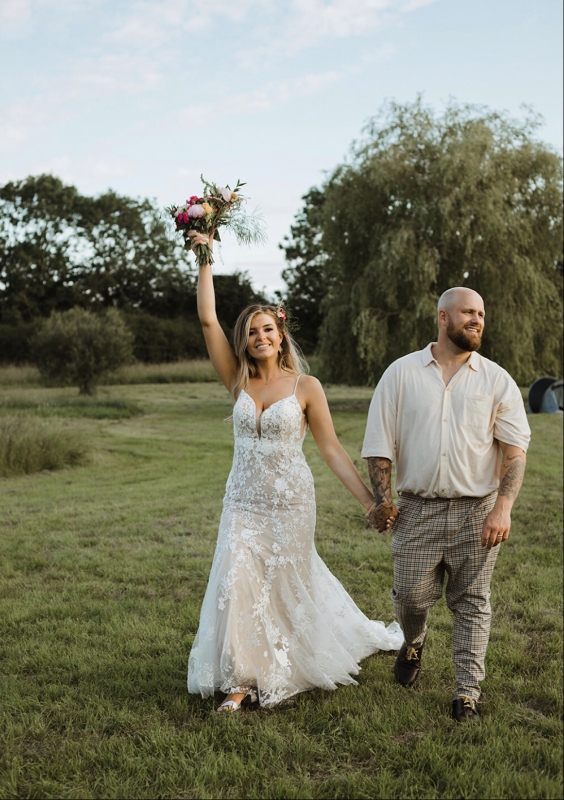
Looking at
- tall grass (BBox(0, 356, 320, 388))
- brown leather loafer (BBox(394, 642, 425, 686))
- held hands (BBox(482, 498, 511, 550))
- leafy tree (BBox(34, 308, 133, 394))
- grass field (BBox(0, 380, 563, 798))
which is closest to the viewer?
grass field (BBox(0, 380, 563, 798))

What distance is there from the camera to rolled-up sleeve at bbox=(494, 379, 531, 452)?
12.6 ft

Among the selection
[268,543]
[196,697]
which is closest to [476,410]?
[268,543]

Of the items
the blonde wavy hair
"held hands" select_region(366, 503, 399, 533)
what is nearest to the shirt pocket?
"held hands" select_region(366, 503, 399, 533)

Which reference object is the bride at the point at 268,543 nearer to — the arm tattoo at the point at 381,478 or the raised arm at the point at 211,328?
the raised arm at the point at 211,328

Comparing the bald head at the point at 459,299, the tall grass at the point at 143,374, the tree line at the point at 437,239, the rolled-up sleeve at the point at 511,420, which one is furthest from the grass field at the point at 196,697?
the tall grass at the point at 143,374

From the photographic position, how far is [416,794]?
321cm

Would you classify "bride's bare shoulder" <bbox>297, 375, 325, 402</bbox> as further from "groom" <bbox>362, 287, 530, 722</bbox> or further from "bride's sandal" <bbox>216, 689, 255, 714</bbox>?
"bride's sandal" <bbox>216, 689, 255, 714</bbox>

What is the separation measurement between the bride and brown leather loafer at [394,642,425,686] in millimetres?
267

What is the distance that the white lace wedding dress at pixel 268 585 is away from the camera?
405cm

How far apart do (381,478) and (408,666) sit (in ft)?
3.79

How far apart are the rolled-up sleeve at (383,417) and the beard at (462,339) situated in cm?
34

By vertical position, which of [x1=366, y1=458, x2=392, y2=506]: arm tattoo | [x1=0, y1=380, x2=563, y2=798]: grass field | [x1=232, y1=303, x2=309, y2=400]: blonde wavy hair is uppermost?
[x1=232, y1=303, x2=309, y2=400]: blonde wavy hair

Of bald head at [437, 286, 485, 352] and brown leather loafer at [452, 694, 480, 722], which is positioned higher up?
bald head at [437, 286, 485, 352]

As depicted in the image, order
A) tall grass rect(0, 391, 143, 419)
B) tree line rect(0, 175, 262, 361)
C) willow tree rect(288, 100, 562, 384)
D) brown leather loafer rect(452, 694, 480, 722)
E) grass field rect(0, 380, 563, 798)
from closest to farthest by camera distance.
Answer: grass field rect(0, 380, 563, 798), brown leather loafer rect(452, 694, 480, 722), tall grass rect(0, 391, 143, 419), willow tree rect(288, 100, 562, 384), tree line rect(0, 175, 262, 361)
